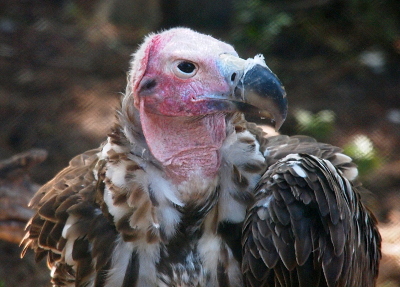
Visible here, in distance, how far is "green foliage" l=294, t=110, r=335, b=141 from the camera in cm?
668

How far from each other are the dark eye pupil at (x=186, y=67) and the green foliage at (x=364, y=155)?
386 centimetres

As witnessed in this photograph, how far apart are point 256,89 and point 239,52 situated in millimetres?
5081

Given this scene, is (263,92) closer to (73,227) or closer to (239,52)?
(73,227)

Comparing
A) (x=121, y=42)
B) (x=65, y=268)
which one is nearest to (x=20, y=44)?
(x=121, y=42)

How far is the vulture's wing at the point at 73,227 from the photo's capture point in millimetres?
3152

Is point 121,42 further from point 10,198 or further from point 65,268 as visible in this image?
point 65,268

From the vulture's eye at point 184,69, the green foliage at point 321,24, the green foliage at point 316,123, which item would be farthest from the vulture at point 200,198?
the green foliage at point 321,24

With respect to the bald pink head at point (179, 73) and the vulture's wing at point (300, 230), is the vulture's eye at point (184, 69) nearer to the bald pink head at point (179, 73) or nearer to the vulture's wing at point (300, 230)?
the bald pink head at point (179, 73)

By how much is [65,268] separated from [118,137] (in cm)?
81

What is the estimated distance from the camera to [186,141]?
2.93 meters

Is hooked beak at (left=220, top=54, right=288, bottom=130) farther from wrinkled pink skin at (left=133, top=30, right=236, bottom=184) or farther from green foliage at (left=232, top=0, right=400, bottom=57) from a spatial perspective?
green foliage at (left=232, top=0, right=400, bottom=57)

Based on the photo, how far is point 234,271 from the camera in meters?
3.08

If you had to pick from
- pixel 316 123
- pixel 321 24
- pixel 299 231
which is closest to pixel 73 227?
pixel 299 231

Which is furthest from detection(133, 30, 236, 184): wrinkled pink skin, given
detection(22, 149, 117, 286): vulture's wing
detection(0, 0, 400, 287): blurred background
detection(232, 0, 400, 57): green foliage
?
detection(232, 0, 400, 57): green foliage
